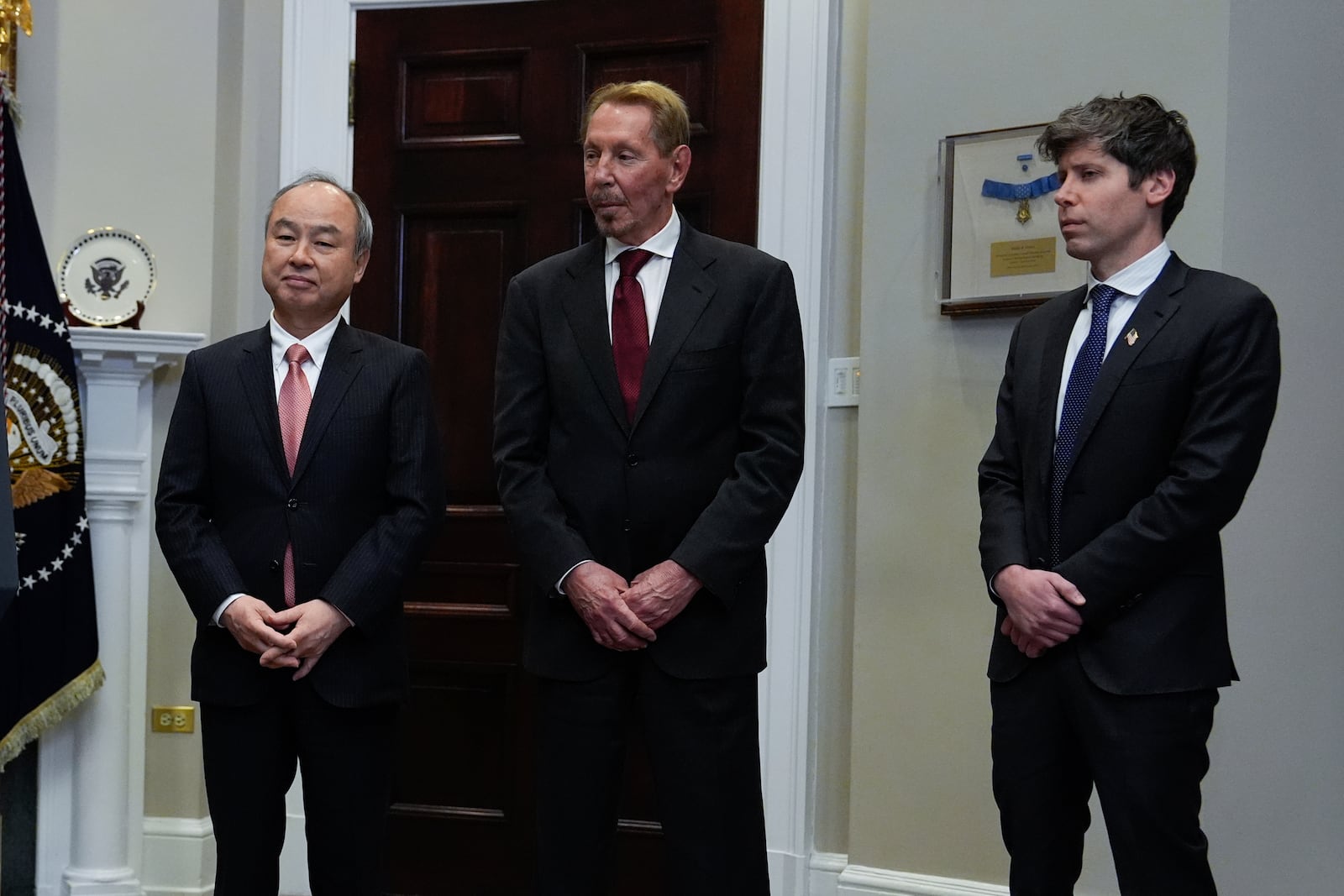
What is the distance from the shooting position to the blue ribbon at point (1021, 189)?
9.84ft

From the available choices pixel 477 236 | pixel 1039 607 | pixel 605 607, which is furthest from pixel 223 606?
pixel 477 236

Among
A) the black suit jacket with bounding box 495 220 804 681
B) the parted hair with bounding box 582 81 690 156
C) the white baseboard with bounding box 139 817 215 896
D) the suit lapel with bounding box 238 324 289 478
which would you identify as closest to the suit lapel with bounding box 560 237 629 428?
the black suit jacket with bounding box 495 220 804 681

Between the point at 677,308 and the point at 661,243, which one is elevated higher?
the point at 661,243

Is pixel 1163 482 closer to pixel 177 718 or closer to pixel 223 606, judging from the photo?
pixel 223 606

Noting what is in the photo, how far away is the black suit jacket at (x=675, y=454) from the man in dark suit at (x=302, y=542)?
24 cm

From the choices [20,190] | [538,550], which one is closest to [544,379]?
[538,550]

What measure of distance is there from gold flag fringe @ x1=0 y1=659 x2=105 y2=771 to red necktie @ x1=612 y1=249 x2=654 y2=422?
1861mm

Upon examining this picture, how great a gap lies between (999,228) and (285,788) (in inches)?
74.5

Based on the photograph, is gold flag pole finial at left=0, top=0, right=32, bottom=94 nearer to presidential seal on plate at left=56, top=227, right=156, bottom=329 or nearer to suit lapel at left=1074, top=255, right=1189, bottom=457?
presidential seal on plate at left=56, top=227, right=156, bottom=329

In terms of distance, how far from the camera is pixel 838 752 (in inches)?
134

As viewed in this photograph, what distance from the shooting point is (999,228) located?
121 inches

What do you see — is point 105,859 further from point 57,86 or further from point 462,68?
point 462,68

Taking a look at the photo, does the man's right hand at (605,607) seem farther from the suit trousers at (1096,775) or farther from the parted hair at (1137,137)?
the parted hair at (1137,137)

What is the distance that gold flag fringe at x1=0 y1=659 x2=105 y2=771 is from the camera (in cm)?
334
